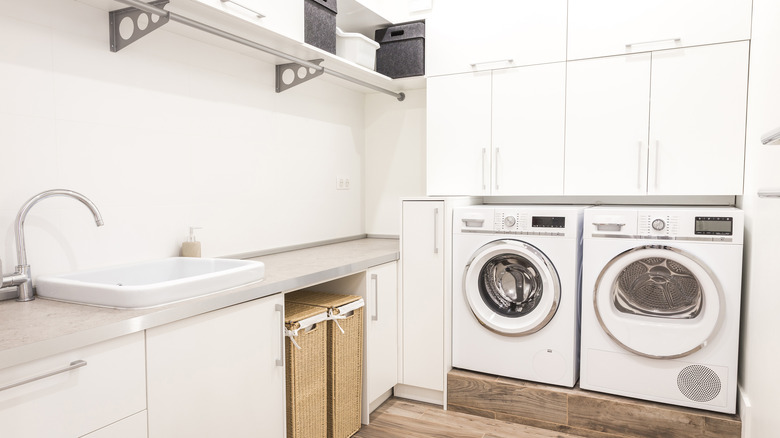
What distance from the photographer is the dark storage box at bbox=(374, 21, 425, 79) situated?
301 cm

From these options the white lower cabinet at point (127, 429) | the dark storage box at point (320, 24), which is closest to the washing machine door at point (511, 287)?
the dark storage box at point (320, 24)

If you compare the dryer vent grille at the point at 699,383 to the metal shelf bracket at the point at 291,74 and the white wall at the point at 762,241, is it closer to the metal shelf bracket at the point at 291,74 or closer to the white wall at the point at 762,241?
the white wall at the point at 762,241

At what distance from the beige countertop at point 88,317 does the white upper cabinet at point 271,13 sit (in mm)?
1039

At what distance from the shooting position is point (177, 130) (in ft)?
7.02

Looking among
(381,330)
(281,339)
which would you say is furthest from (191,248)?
(381,330)

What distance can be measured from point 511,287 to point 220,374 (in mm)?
1549

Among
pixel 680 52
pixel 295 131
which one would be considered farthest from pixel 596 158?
pixel 295 131

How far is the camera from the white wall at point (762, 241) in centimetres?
166

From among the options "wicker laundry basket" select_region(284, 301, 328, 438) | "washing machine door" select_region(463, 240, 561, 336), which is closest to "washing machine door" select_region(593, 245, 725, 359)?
"washing machine door" select_region(463, 240, 561, 336)

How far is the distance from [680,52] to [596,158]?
62 centimetres

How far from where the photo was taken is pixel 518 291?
2584 mm

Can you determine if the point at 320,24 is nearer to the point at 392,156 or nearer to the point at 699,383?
the point at 392,156

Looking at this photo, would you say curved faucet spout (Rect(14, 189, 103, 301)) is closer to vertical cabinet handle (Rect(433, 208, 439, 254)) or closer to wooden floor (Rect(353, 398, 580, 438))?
wooden floor (Rect(353, 398, 580, 438))

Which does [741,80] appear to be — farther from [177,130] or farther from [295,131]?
[177,130]
